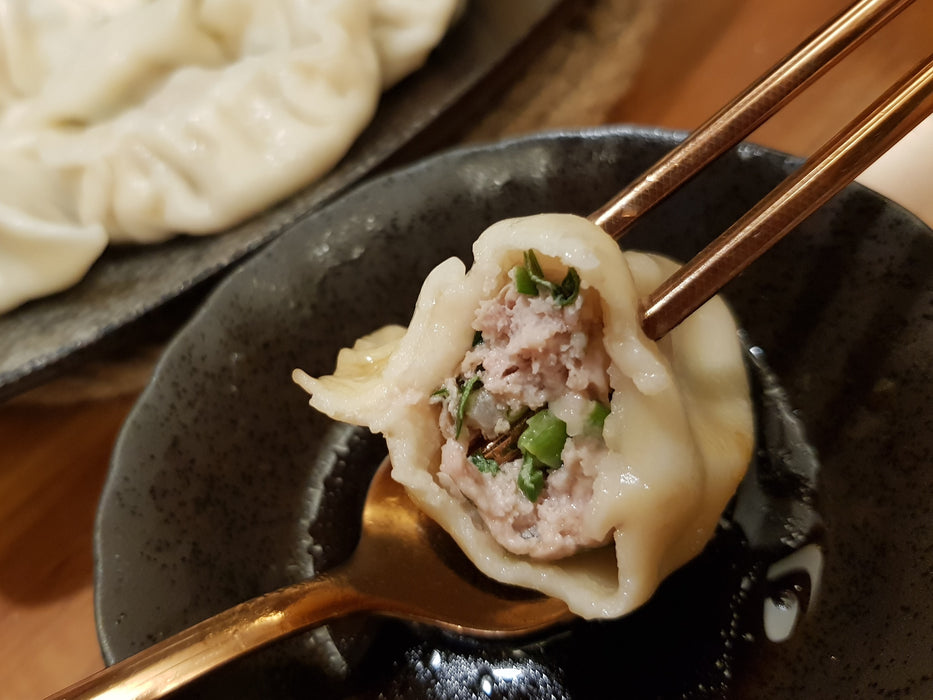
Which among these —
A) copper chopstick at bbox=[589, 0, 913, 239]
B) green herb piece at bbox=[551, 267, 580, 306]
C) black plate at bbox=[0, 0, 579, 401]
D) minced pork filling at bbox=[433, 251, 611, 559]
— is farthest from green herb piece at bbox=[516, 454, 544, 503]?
black plate at bbox=[0, 0, 579, 401]

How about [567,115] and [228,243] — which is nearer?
[228,243]

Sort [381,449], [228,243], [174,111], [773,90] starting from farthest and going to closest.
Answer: [174,111] → [228,243] → [381,449] → [773,90]

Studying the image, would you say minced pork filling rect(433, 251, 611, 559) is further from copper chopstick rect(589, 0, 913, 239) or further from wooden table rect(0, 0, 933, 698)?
wooden table rect(0, 0, 933, 698)

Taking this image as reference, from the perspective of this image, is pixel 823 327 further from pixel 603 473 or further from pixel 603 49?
pixel 603 49

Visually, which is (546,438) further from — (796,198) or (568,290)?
(796,198)

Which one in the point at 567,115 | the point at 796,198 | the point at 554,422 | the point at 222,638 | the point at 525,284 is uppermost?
the point at 796,198

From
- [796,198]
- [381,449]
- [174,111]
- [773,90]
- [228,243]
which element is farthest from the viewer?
[174,111]

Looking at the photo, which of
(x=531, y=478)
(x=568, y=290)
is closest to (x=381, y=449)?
(x=531, y=478)

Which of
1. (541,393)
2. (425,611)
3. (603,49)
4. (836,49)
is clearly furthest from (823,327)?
(603,49)
